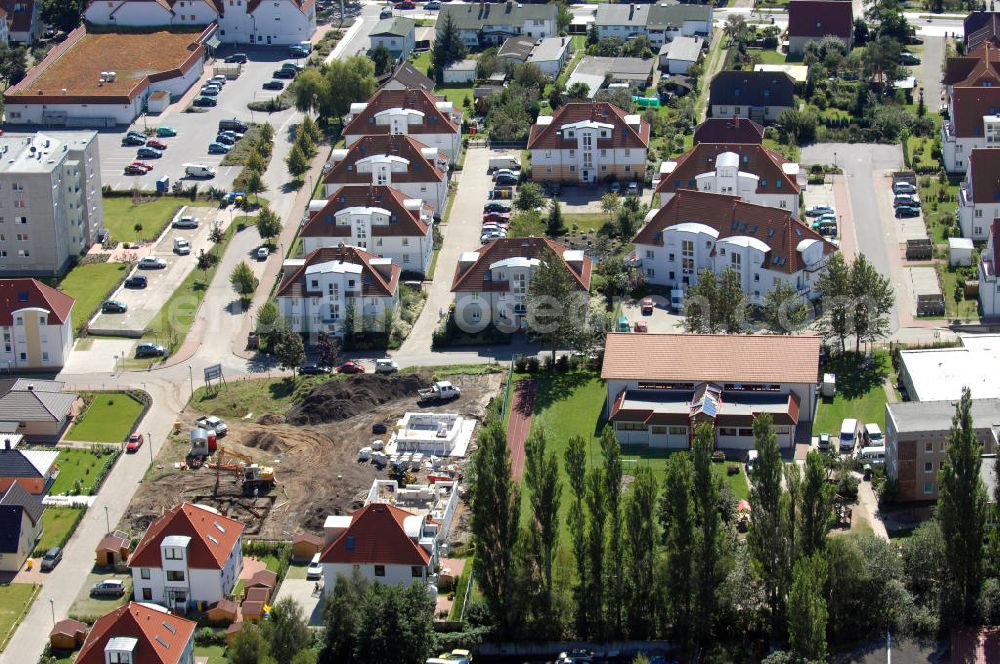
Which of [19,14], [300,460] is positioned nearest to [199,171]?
[19,14]

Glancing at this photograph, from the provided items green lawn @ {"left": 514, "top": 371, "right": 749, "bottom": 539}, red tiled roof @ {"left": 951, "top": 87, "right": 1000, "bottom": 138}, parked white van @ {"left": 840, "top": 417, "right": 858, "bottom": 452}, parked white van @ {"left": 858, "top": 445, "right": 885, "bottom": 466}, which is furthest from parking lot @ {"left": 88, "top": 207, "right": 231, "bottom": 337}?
red tiled roof @ {"left": 951, "top": 87, "right": 1000, "bottom": 138}

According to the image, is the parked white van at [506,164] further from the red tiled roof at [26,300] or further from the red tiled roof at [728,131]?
the red tiled roof at [26,300]

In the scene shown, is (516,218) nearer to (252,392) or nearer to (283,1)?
(252,392)

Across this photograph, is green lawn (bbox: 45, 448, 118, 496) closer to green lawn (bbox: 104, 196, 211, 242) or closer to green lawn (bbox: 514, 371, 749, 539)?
green lawn (bbox: 514, 371, 749, 539)

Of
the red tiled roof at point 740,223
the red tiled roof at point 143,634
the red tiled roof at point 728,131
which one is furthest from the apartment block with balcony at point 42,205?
the red tiled roof at point 143,634

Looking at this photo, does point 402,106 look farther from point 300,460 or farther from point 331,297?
point 300,460

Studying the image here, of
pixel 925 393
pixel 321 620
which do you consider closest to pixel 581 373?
pixel 925 393
